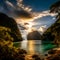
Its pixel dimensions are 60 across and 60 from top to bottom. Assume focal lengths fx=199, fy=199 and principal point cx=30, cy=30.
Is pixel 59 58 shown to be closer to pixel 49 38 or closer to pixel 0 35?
pixel 0 35

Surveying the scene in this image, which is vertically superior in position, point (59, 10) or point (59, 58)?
point (59, 10)

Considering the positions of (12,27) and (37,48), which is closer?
(37,48)

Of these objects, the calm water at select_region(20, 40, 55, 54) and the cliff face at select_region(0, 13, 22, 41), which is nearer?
the calm water at select_region(20, 40, 55, 54)

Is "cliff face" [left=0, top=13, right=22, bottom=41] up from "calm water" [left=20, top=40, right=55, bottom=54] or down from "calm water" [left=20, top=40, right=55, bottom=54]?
up

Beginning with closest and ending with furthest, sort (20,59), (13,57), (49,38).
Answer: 1. (13,57)
2. (20,59)
3. (49,38)

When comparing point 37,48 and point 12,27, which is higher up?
point 12,27

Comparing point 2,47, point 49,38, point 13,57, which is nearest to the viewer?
point 2,47

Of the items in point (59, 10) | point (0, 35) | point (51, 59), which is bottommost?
point (51, 59)

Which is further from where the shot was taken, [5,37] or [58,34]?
[58,34]

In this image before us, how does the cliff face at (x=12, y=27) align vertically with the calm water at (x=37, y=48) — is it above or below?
above

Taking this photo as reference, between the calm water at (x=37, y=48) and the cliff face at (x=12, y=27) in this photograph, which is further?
the cliff face at (x=12, y=27)

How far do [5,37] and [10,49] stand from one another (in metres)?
1.44

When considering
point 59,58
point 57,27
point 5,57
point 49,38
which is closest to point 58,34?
point 57,27

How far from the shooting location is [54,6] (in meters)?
23.1
